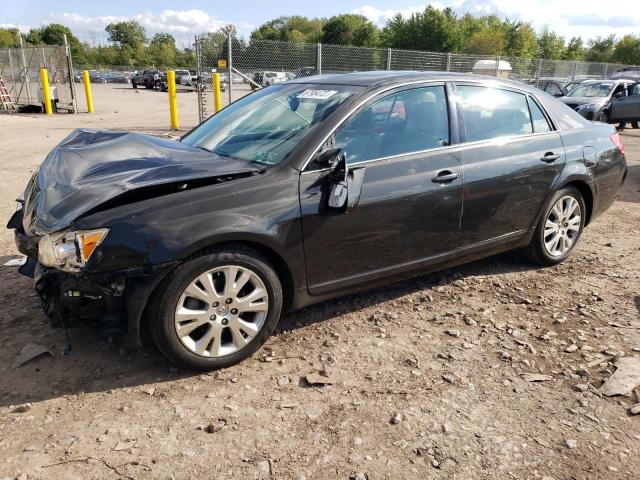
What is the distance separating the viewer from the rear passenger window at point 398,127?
3430mm

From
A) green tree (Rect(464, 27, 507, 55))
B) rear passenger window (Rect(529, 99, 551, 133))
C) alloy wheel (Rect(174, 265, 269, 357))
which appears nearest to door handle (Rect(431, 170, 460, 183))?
rear passenger window (Rect(529, 99, 551, 133))

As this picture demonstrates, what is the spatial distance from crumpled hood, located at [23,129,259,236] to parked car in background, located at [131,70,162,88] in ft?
135

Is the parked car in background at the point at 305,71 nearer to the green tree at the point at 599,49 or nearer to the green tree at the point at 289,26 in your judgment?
the green tree at the point at 599,49

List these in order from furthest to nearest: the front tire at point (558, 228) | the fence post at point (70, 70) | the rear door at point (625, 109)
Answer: the fence post at point (70, 70) → the rear door at point (625, 109) → the front tire at point (558, 228)

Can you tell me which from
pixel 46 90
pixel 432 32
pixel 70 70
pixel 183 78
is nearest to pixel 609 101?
pixel 70 70

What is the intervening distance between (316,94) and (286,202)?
3.54ft

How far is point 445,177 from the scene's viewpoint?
370cm

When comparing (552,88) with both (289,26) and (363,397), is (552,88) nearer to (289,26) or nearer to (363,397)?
(363,397)

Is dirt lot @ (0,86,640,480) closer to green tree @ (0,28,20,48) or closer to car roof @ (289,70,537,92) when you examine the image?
car roof @ (289,70,537,92)

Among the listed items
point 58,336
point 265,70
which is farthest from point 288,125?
point 265,70

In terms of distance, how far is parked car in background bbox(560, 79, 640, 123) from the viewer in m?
15.3

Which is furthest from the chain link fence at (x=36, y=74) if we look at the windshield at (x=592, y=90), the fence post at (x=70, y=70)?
the windshield at (x=592, y=90)

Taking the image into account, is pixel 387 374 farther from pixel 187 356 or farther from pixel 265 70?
pixel 265 70

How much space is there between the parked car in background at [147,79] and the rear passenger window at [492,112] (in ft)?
136
